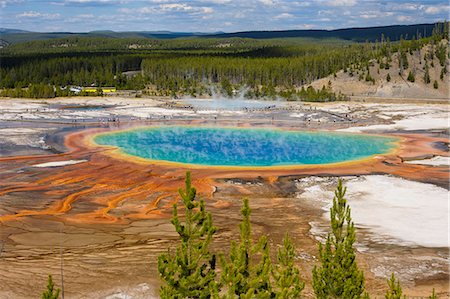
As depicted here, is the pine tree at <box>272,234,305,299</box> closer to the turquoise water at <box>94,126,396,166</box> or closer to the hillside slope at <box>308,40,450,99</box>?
the turquoise water at <box>94,126,396,166</box>

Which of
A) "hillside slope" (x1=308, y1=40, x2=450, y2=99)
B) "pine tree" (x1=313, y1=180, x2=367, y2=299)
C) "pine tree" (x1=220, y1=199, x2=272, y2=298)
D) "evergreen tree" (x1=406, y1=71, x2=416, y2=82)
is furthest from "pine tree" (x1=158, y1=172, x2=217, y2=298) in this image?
"evergreen tree" (x1=406, y1=71, x2=416, y2=82)

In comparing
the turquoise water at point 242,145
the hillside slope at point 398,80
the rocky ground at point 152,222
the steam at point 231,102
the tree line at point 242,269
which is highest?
the hillside slope at point 398,80

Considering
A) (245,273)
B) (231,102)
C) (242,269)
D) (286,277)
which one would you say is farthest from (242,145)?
(231,102)

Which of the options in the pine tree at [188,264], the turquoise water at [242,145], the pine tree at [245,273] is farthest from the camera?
the turquoise water at [242,145]

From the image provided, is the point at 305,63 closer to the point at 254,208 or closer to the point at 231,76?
the point at 231,76

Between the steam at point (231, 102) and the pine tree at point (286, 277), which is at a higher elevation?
the pine tree at point (286, 277)

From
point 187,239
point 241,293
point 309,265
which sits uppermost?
point 187,239

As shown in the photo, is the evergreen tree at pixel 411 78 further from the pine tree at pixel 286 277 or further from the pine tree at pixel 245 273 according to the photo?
the pine tree at pixel 245 273

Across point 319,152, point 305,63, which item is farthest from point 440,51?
point 319,152

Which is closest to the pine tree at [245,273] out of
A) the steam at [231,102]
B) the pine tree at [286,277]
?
the pine tree at [286,277]
